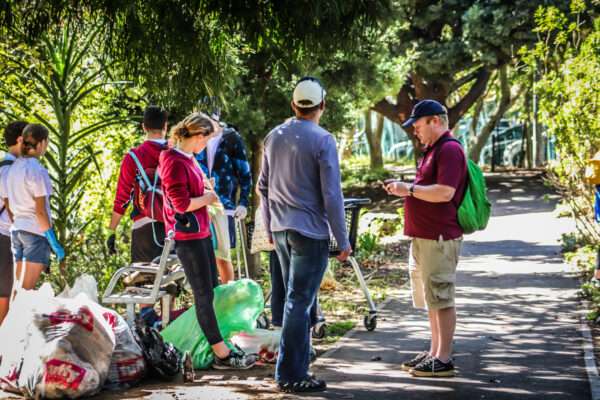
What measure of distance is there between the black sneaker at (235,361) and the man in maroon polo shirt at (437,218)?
48.1 inches

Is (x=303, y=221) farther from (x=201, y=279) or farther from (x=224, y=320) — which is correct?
(x=224, y=320)

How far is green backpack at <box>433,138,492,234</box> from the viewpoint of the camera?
5.33m

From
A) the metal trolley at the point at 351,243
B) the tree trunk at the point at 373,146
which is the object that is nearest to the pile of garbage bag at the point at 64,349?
the metal trolley at the point at 351,243

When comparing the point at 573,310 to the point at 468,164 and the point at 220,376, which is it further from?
the point at 220,376

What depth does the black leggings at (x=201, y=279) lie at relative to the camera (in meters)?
5.55

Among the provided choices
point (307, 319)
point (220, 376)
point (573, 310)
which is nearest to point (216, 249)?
point (220, 376)

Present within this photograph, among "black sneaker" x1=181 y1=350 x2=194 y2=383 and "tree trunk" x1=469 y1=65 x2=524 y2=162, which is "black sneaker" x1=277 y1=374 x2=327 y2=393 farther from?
"tree trunk" x1=469 y1=65 x2=524 y2=162

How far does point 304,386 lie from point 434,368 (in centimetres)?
103

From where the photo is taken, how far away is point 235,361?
569cm

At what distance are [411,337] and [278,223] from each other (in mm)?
2321

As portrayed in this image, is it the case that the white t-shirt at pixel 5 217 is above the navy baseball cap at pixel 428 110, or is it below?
below

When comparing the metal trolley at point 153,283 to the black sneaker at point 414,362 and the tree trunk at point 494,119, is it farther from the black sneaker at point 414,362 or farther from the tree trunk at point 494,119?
the tree trunk at point 494,119

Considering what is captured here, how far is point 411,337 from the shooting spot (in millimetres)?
6797

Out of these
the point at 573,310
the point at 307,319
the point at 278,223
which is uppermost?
the point at 278,223
